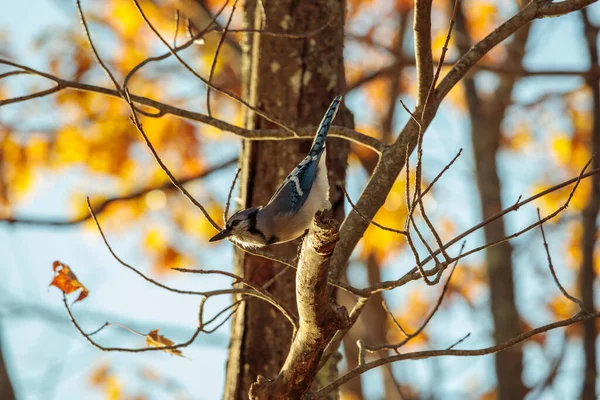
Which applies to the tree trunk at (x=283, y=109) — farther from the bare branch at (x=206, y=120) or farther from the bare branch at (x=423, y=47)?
the bare branch at (x=423, y=47)

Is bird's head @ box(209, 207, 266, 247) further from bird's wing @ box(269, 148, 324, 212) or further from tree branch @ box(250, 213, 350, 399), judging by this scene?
tree branch @ box(250, 213, 350, 399)

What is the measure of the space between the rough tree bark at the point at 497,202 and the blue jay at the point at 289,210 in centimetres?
341

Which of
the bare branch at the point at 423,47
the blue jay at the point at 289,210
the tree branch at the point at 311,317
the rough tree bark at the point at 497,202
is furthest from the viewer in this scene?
the rough tree bark at the point at 497,202

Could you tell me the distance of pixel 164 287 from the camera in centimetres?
265

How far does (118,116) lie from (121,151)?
43 centimetres

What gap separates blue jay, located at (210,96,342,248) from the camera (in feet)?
11.6

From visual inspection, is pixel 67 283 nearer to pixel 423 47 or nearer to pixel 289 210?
pixel 289 210

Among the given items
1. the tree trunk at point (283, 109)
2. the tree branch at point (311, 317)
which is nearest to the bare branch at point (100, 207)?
the tree trunk at point (283, 109)

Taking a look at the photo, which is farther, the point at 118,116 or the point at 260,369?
the point at 118,116

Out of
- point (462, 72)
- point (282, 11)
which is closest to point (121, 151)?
point (282, 11)

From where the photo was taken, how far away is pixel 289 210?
3.60 meters

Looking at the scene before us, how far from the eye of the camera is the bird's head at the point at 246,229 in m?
3.42

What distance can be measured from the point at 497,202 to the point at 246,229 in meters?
4.07

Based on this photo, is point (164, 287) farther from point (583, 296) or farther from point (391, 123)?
point (391, 123)
